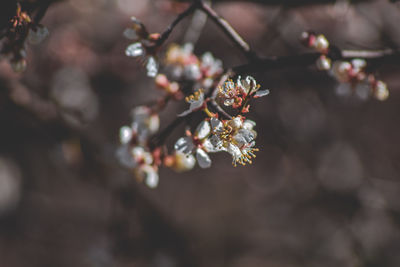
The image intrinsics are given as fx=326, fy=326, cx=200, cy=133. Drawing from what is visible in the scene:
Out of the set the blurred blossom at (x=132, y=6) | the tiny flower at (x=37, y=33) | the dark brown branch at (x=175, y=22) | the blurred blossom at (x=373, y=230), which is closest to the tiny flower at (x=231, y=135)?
the dark brown branch at (x=175, y=22)

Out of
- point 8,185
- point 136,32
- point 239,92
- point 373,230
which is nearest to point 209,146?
point 239,92

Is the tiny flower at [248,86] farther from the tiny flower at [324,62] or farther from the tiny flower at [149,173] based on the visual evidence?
the tiny flower at [149,173]

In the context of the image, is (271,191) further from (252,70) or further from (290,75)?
(252,70)

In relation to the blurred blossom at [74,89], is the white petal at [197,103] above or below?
above

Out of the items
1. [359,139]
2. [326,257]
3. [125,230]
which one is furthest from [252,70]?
[359,139]

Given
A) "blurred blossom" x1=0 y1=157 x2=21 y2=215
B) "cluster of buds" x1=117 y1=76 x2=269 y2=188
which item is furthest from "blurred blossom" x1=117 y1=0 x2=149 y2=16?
"cluster of buds" x1=117 y1=76 x2=269 y2=188

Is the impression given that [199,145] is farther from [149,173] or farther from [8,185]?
[8,185]
